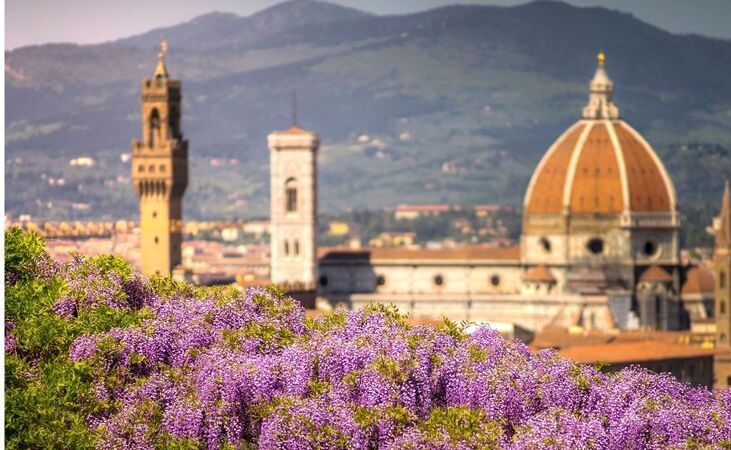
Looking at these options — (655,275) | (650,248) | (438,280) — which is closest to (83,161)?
(438,280)

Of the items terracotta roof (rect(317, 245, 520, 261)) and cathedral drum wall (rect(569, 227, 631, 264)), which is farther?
terracotta roof (rect(317, 245, 520, 261))

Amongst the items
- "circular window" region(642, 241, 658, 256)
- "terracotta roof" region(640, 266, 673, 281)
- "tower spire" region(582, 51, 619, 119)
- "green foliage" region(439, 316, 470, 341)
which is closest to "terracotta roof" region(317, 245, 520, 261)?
"circular window" region(642, 241, 658, 256)

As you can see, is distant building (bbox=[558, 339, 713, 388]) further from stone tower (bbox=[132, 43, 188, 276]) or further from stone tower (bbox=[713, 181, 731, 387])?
stone tower (bbox=[132, 43, 188, 276])

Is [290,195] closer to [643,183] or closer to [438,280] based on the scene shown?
[438,280]

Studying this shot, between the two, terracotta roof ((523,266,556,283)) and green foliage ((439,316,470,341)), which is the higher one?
terracotta roof ((523,266,556,283))

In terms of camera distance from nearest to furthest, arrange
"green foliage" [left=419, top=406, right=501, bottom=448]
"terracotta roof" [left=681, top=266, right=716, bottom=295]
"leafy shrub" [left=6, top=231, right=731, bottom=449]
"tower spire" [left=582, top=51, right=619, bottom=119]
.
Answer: "green foliage" [left=419, top=406, right=501, bottom=448]
"leafy shrub" [left=6, top=231, right=731, bottom=449]
"terracotta roof" [left=681, top=266, right=716, bottom=295]
"tower spire" [left=582, top=51, right=619, bottom=119]

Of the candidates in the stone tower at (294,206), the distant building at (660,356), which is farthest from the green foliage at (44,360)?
the stone tower at (294,206)

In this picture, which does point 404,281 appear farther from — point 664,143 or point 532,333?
point 664,143

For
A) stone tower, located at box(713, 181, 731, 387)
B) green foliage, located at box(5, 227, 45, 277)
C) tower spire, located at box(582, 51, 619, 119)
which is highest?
tower spire, located at box(582, 51, 619, 119)
